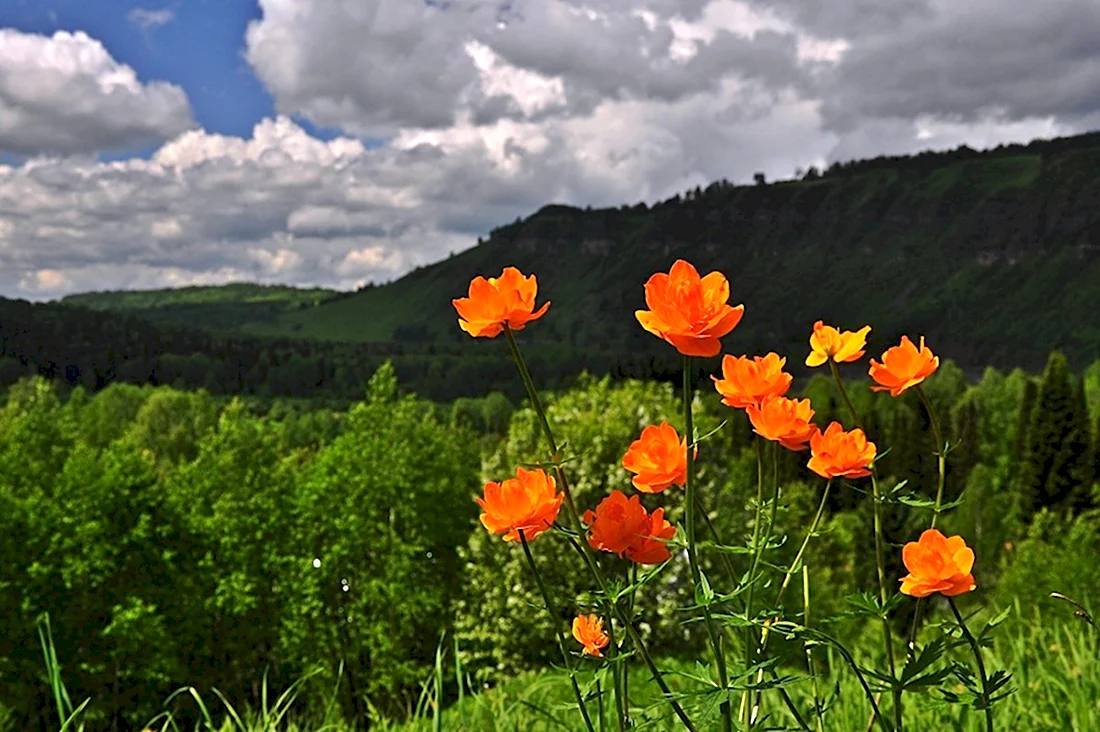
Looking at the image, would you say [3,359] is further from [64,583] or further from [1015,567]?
[1015,567]

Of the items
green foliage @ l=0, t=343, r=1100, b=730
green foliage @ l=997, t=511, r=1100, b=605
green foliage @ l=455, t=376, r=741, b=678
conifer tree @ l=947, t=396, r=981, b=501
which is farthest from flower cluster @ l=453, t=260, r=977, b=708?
conifer tree @ l=947, t=396, r=981, b=501

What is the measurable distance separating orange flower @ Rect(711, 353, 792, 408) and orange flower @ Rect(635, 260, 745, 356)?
1.25 feet

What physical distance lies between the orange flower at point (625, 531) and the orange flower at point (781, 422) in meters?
0.33

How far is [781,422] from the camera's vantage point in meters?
2.28

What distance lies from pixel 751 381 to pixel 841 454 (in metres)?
0.30

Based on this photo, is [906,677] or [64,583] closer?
[906,677]

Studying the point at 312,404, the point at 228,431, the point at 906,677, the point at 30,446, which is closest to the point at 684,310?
the point at 906,677

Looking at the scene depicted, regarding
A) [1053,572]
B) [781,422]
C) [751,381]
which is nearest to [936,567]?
[781,422]

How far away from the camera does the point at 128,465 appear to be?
2930cm

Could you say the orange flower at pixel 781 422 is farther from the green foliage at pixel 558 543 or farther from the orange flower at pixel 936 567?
the green foliage at pixel 558 543

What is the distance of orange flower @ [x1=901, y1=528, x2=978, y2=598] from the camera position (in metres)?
2.18

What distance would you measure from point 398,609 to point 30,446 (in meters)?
15.9

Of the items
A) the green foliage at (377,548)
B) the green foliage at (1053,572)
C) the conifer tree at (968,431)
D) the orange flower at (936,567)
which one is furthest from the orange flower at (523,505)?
the conifer tree at (968,431)

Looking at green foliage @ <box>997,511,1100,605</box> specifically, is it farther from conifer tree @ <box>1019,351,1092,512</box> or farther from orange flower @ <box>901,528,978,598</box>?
orange flower @ <box>901,528,978,598</box>
